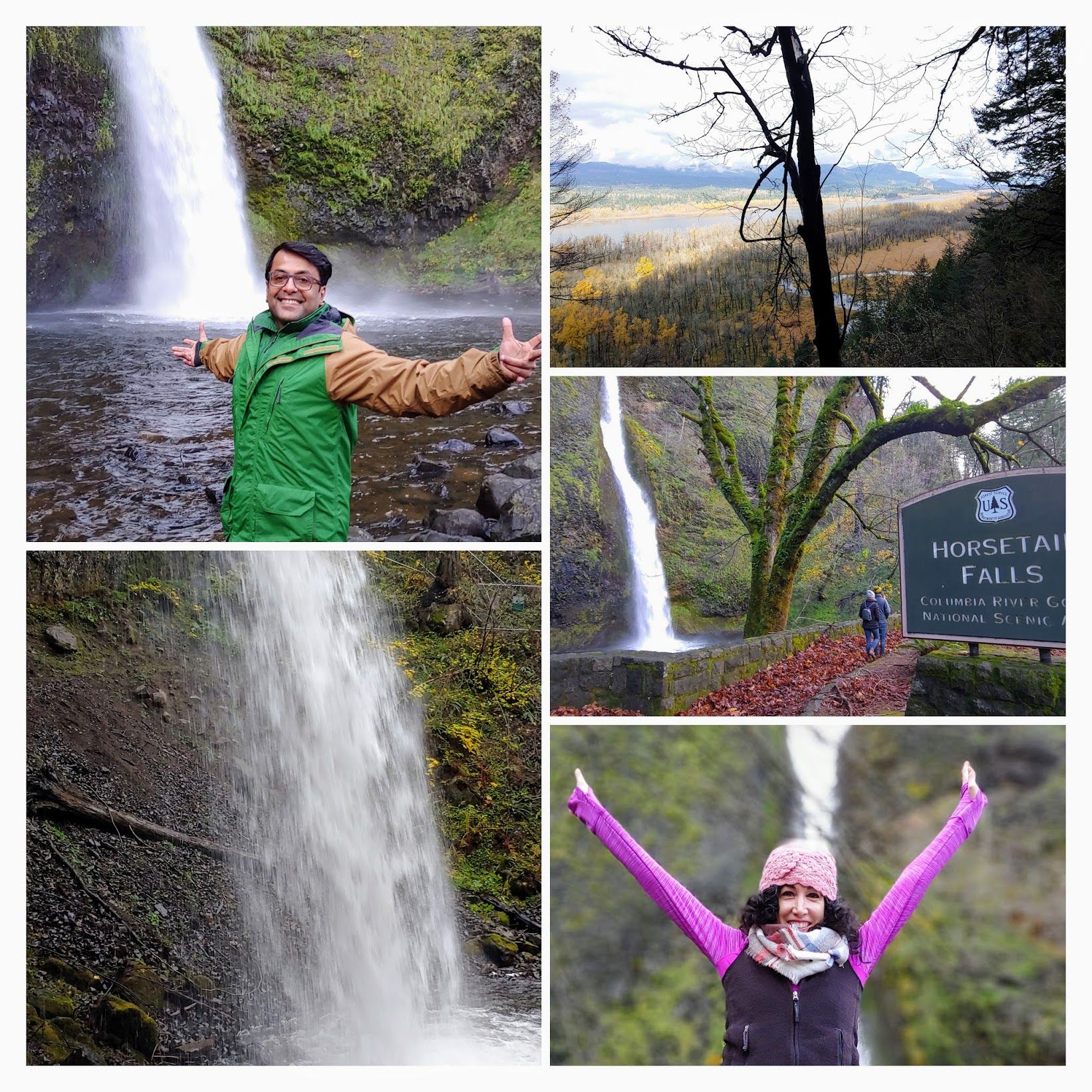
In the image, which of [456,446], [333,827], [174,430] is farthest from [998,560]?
[174,430]

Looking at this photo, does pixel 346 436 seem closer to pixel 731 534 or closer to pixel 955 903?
pixel 731 534

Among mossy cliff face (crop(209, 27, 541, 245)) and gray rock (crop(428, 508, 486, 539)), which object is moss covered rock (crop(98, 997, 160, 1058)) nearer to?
gray rock (crop(428, 508, 486, 539))

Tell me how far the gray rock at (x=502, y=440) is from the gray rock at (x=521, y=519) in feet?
1.31

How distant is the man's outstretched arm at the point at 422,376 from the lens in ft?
9.51

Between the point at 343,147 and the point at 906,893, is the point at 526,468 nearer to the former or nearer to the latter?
the point at 343,147

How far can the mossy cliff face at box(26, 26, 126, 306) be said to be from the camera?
4.16 metres

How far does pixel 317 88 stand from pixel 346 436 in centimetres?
203

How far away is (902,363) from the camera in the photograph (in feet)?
13.5

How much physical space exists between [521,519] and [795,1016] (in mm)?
2193

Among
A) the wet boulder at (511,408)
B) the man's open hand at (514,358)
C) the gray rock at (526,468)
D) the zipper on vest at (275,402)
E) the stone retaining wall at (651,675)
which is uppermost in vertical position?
the wet boulder at (511,408)

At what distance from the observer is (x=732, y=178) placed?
420cm

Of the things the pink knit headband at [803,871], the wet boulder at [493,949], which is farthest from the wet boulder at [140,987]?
the pink knit headband at [803,871]

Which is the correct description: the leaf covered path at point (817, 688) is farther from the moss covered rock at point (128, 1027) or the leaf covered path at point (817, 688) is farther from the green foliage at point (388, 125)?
the moss covered rock at point (128, 1027)

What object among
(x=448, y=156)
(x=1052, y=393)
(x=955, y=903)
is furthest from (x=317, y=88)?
(x=955, y=903)
